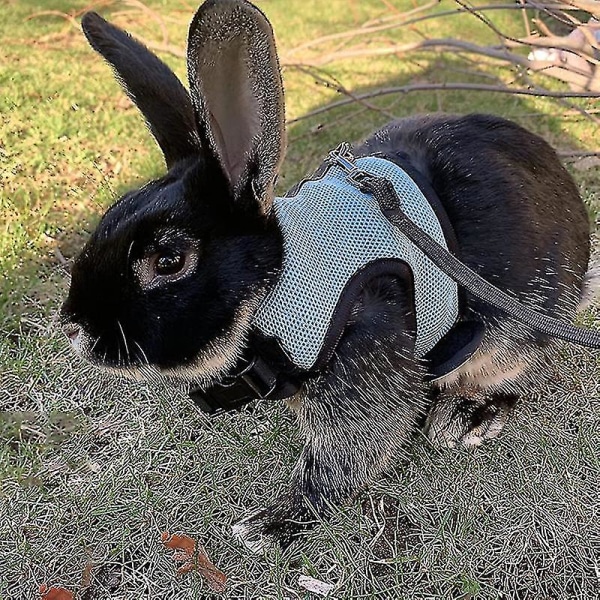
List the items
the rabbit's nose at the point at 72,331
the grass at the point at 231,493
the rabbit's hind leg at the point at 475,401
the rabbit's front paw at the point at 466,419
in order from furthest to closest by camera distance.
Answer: the rabbit's front paw at the point at 466,419, the rabbit's hind leg at the point at 475,401, the grass at the point at 231,493, the rabbit's nose at the point at 72,331

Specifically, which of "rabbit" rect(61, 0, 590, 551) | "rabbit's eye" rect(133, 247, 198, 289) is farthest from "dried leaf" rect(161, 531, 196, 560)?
"rabbit's eye" rect(133, 247, 198, 289)

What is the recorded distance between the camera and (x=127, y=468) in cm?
259

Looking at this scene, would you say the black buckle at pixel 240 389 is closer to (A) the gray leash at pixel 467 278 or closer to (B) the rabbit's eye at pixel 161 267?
(B) the rabbit's eye at pixel 161 267

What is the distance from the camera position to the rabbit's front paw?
2574 millimetres

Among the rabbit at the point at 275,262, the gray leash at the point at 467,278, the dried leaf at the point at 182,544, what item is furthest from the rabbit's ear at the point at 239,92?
the dried leaf at the point at 182,544

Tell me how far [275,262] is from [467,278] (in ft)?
1.66

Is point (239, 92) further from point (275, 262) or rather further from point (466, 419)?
point (466, 419)

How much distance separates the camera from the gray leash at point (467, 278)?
1822 millimetres

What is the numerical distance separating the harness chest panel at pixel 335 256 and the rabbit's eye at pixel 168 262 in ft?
0.82

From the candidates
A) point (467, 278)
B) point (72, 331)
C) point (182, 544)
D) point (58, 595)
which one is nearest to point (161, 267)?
point (72, 331)

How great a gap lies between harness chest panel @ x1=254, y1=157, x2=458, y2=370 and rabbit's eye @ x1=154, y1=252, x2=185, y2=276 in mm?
251

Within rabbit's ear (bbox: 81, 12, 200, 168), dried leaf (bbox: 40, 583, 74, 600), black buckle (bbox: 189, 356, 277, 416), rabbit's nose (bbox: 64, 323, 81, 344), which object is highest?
rabbit's ear (bbox: 81, 12, 200, 168)

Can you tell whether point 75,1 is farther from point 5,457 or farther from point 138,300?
point 138,300

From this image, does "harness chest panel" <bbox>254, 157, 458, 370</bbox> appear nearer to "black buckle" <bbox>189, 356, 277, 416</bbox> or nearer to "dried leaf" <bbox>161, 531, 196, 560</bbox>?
"black buckle" <bbox>189, 356, 277, 416</bbox>
